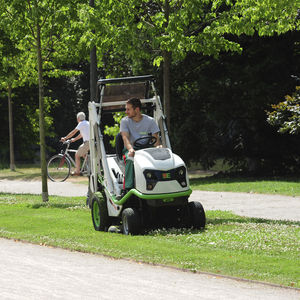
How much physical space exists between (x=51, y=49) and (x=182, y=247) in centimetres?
1005

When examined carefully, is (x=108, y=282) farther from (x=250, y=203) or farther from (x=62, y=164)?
(x=62, y=164)

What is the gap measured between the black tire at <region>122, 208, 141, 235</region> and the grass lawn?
181 mm

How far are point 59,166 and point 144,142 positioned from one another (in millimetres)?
12734

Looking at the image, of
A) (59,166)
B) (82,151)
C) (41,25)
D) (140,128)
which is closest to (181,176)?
(140,128)

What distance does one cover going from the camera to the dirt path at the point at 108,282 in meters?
6.65

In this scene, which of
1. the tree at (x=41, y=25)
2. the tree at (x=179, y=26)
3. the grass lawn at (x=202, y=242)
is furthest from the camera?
the tree at (x=41, y=25)

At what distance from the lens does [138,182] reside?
10.6 meters

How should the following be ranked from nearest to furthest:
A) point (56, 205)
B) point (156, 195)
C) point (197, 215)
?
1. point (156, 195)
2. point (197, 215)
3. point (56, 205)

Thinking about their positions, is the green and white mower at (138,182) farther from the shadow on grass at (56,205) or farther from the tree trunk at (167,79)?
the tree trunk at (167,79)

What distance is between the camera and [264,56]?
2569 cm

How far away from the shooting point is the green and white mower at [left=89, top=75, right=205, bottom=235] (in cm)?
1051

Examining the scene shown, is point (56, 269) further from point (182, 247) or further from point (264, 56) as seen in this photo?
point (264, 56)

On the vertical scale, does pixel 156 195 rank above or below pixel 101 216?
above

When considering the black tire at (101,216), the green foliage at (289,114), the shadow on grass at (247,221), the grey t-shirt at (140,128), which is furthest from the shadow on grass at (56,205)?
the green foliage at (289,114)
